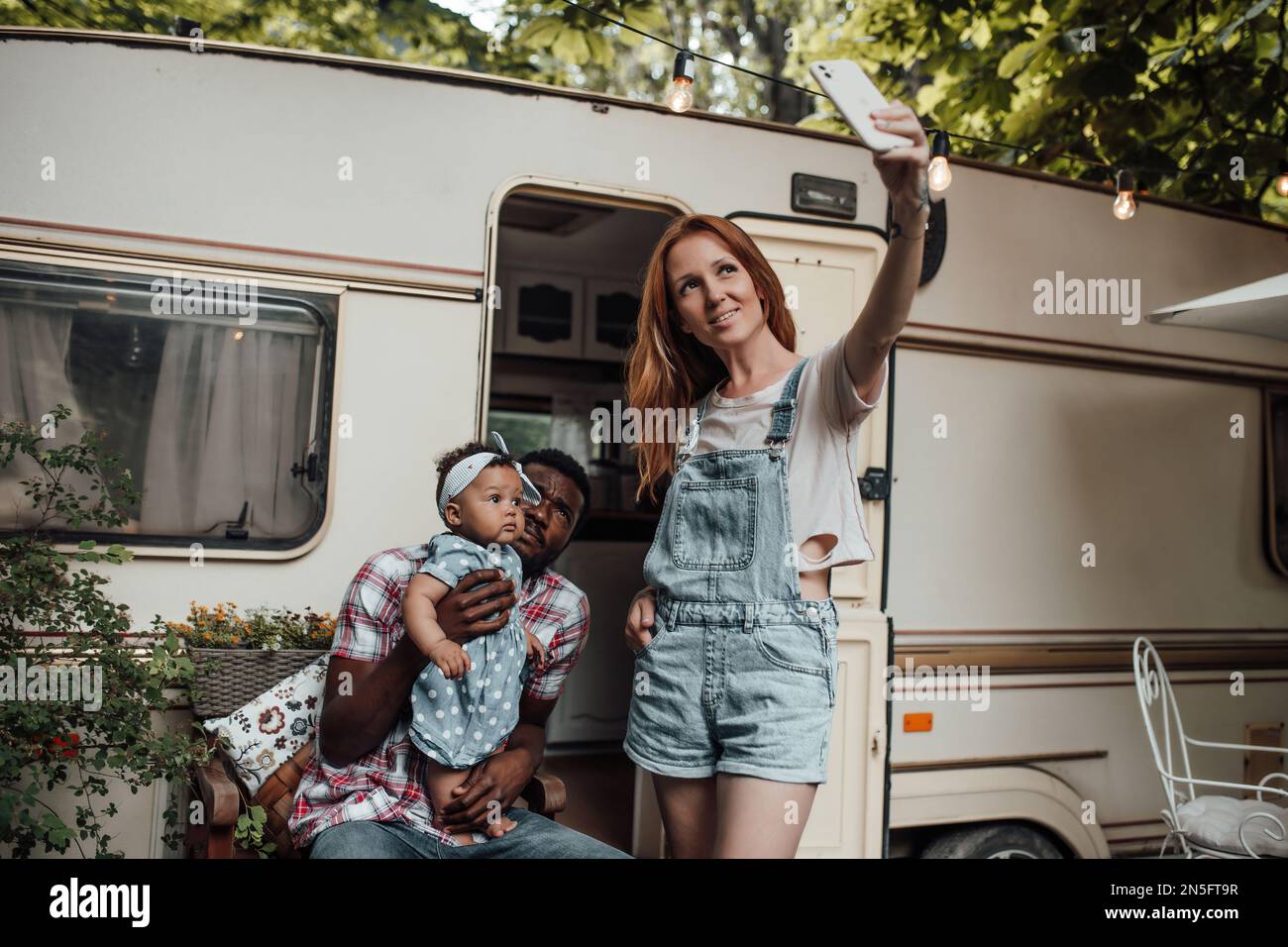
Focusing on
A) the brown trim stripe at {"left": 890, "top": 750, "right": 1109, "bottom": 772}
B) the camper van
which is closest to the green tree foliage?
the camper van

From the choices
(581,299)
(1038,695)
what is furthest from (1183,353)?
(581,299)

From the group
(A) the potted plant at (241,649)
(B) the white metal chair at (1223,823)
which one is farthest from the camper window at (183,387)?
(B) the white metal chair at (1223,823)

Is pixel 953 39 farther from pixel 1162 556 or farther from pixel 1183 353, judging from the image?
pixel 1162 556

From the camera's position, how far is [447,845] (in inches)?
97.8

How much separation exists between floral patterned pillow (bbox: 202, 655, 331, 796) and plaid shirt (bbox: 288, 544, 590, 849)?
11cm

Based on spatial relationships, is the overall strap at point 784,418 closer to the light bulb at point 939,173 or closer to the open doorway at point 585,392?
the light bulb at point 939,173

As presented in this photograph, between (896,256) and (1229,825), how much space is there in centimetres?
281

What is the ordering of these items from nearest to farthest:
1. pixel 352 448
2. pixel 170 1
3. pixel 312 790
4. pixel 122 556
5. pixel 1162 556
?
pixel 312 790 → pixel 122 556 → pixel 352 448 → pixel 1162 556 → pixel 170 1

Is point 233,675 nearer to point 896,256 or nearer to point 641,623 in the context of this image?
point 641,623

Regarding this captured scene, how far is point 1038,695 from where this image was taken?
4039mm

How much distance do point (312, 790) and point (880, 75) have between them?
7.07 meters

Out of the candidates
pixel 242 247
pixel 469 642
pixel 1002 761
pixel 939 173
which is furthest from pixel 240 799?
pixel 939 173

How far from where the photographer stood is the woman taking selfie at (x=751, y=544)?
6.27 feet

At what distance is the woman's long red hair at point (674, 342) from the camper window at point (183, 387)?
130 centimetres
